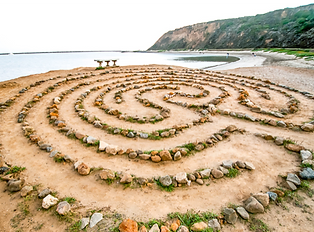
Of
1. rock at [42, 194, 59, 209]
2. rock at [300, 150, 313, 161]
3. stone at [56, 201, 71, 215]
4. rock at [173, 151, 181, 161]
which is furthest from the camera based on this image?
rock at [173, 151, 181, 161]

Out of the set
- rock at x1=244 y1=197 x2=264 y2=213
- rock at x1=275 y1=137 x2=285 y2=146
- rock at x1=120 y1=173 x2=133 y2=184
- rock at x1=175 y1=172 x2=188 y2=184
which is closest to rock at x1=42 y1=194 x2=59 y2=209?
rock at x1=120 y1=173 x2=133 y2=184

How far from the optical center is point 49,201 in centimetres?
395

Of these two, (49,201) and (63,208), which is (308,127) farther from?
(49,201)

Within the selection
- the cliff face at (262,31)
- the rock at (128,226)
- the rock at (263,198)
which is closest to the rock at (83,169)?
the rock at (128,226)

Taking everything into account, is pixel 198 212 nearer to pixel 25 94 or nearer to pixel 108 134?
pixel 108 134

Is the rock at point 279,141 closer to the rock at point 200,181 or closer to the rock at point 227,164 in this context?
the rock at point 227,164

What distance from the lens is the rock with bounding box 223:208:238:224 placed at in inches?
141

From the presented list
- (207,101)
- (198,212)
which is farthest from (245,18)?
(198,212)

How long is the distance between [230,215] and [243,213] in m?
0.32

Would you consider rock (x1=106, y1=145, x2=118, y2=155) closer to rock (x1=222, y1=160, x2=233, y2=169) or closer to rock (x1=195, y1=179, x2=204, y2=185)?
rock (x1=195, y1=179, x2=204, y2=185)

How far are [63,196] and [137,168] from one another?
6.73ft

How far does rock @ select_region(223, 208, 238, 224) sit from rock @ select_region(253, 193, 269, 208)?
2.61 feet

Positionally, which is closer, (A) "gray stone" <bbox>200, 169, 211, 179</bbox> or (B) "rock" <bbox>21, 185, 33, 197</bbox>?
(B) "rock" <bbox>21, 185, 33, 197</bbox>

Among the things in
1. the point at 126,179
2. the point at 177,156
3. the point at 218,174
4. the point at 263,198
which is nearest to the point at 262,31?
the point at 177,156
